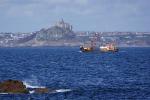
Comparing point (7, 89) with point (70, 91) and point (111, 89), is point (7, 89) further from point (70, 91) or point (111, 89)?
point (111, 89)

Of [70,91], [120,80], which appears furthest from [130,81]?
[70,91]

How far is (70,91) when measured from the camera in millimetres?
66875

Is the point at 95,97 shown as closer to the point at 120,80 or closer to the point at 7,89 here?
the point at 7,89

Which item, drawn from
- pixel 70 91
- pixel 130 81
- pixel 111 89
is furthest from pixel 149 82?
pixel 70 91

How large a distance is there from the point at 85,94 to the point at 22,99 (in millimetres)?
8807

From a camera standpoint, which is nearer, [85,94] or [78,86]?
[85,94]

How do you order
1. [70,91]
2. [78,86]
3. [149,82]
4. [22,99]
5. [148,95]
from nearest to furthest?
[22,99]
[148,95]
[70,91]
[78,86]
[149,82]

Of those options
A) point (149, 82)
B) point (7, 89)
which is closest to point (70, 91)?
point (7, 89)

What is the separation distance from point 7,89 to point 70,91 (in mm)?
7886

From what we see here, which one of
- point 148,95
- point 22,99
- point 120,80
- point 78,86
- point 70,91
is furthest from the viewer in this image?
point 120,80

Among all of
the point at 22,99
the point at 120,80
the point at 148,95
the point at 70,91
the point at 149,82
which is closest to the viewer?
the point at 22,99

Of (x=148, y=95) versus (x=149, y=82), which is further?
(x=149, y=82)

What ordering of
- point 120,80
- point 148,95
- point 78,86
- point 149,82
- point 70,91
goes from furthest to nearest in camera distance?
1. point 120,80
2. point 149,82
3. point 78,86
4. point 70,91
5. point 148,95

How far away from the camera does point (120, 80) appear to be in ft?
279
